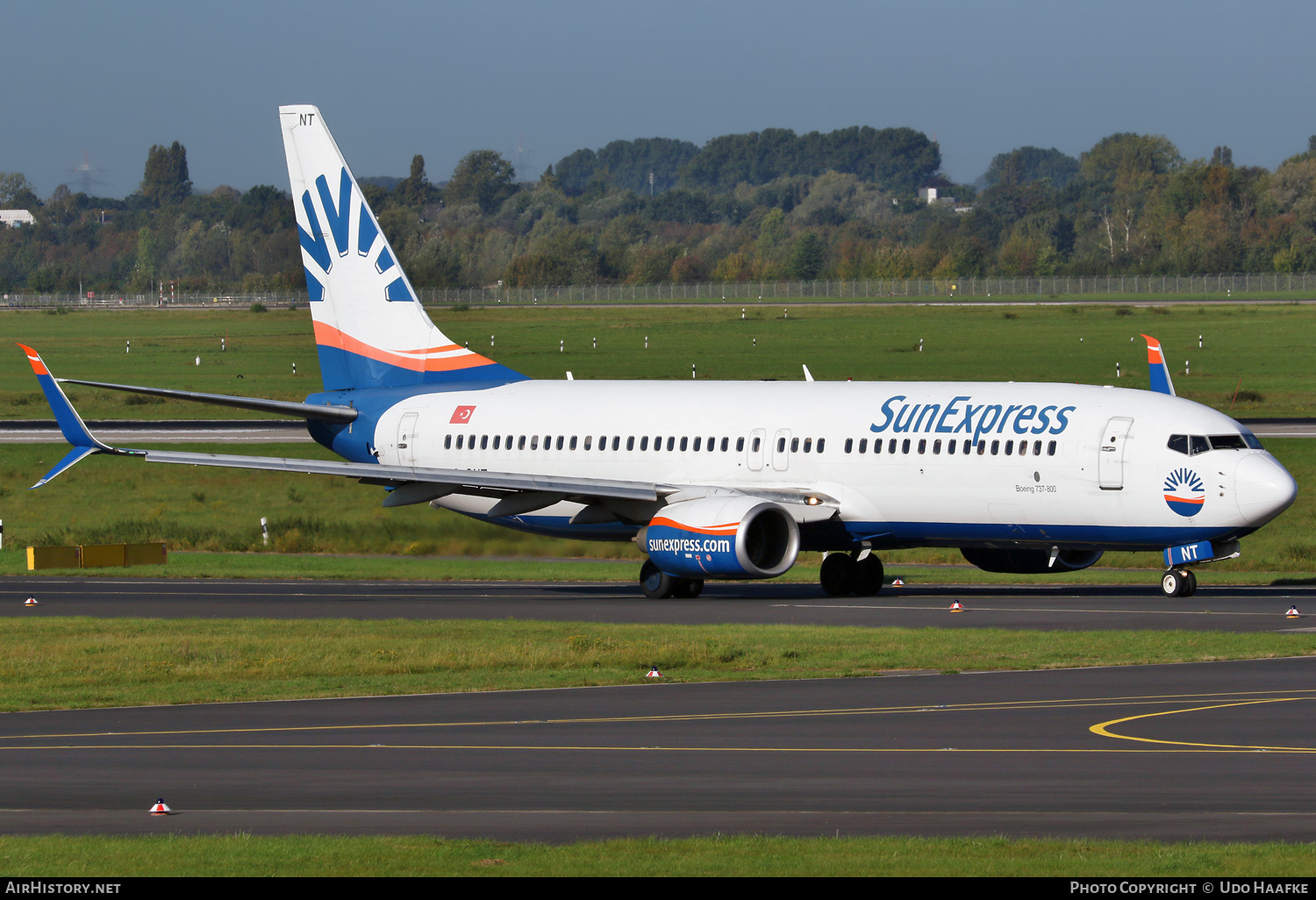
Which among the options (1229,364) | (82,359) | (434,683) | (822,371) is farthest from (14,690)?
(82,359)

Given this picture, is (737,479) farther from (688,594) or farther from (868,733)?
(868,733)

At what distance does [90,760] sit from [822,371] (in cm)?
8537

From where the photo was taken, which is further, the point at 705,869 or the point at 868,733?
the point at 868,733

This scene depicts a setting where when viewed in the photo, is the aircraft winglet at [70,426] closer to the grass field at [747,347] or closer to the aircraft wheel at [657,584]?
the aircraft wheel at [657,584]

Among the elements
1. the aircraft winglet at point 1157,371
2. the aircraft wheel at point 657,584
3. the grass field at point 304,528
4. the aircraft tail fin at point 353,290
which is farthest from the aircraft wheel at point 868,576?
the aircraft tail fin at point 353,290

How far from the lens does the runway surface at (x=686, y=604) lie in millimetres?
34844

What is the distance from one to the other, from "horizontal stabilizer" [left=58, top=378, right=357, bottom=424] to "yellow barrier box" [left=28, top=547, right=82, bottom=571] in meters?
7.70

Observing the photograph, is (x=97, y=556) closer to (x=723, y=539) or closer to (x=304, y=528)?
(x=304, y=528)

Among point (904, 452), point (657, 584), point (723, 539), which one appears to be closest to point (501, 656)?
point (723, 539)

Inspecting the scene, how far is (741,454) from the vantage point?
41312mm

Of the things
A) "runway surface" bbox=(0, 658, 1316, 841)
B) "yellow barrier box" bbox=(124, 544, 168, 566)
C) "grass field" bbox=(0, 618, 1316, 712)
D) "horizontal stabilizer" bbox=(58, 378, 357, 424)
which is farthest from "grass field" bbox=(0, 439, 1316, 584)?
"runway surface" bbox=(0, 658, 1316, 841)

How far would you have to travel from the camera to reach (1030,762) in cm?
1953

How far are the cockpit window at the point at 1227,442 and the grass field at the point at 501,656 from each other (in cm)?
641

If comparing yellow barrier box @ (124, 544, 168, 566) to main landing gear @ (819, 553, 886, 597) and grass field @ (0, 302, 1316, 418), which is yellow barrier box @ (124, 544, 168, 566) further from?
grass field @ (0, 302, 1316, 418)
